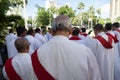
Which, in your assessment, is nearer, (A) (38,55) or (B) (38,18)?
(A) (38,55)

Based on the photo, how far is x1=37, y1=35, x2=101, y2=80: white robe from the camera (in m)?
3.52

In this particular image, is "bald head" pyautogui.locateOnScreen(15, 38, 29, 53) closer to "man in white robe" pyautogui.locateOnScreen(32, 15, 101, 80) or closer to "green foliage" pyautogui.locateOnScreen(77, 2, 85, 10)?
"man in white robe" pyautogui.locateOnScreen(32, 15, 101, 80)

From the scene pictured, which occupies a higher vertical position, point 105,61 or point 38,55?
point 38,55

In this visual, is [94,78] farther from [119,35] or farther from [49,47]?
[119,35]

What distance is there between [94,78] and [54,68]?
46 cm

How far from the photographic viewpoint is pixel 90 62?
139 inches

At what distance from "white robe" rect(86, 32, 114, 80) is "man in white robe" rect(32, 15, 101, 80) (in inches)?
148

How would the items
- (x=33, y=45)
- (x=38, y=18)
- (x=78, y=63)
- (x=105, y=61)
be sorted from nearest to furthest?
(x=78, y=63), (x=105, y=61), (x=33, y=45), (x=38, y=18)

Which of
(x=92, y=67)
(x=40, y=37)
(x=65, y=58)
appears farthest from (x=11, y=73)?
(x=40, y=37)

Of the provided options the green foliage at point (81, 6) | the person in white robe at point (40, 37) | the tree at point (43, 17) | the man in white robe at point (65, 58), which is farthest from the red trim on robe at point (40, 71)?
the green foliage at point (81, 6)

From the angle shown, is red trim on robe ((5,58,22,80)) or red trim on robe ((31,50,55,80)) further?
red trim on robe ((5,58,22,80))

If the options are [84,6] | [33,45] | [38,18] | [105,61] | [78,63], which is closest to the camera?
[78,63]

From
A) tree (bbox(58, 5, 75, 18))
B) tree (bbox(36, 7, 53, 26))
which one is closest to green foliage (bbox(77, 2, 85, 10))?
tree (bbox(58, 5, 75, 18))

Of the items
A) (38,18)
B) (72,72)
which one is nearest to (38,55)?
(72,72)
